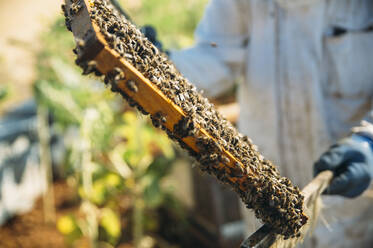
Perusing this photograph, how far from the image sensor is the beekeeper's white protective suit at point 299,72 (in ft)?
7.89

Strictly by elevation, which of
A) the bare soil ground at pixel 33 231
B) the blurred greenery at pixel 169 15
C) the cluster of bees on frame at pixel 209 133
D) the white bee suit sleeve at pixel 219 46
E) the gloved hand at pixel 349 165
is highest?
the blurred greenery at pixel 169 15

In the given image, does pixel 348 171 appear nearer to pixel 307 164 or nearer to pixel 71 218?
pixel 307 164

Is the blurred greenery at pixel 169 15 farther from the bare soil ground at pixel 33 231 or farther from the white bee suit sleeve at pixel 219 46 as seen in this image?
the bare soil ground at pixel 33 231

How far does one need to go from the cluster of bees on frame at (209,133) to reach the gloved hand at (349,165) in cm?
48

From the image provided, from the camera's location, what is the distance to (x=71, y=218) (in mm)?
3359

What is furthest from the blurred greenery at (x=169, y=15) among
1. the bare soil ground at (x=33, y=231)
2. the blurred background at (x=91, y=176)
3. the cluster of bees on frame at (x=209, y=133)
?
the cluster of bees on frame at (x=209, y=133)

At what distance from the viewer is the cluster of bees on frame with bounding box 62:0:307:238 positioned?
1186 mm

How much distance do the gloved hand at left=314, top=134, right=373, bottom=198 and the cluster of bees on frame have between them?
18.9 inches

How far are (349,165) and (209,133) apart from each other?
3.21 ft

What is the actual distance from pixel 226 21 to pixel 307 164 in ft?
3.69

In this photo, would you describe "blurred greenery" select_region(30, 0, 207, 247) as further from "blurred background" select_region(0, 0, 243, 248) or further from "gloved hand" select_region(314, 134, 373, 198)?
"gloved hand" select_region(314, 134, 373, 198)

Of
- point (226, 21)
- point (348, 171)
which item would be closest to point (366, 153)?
point (348, 171)

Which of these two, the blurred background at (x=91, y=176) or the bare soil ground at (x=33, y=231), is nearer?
the blurred background at (x=91, y=176)

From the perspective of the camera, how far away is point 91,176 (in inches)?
135
